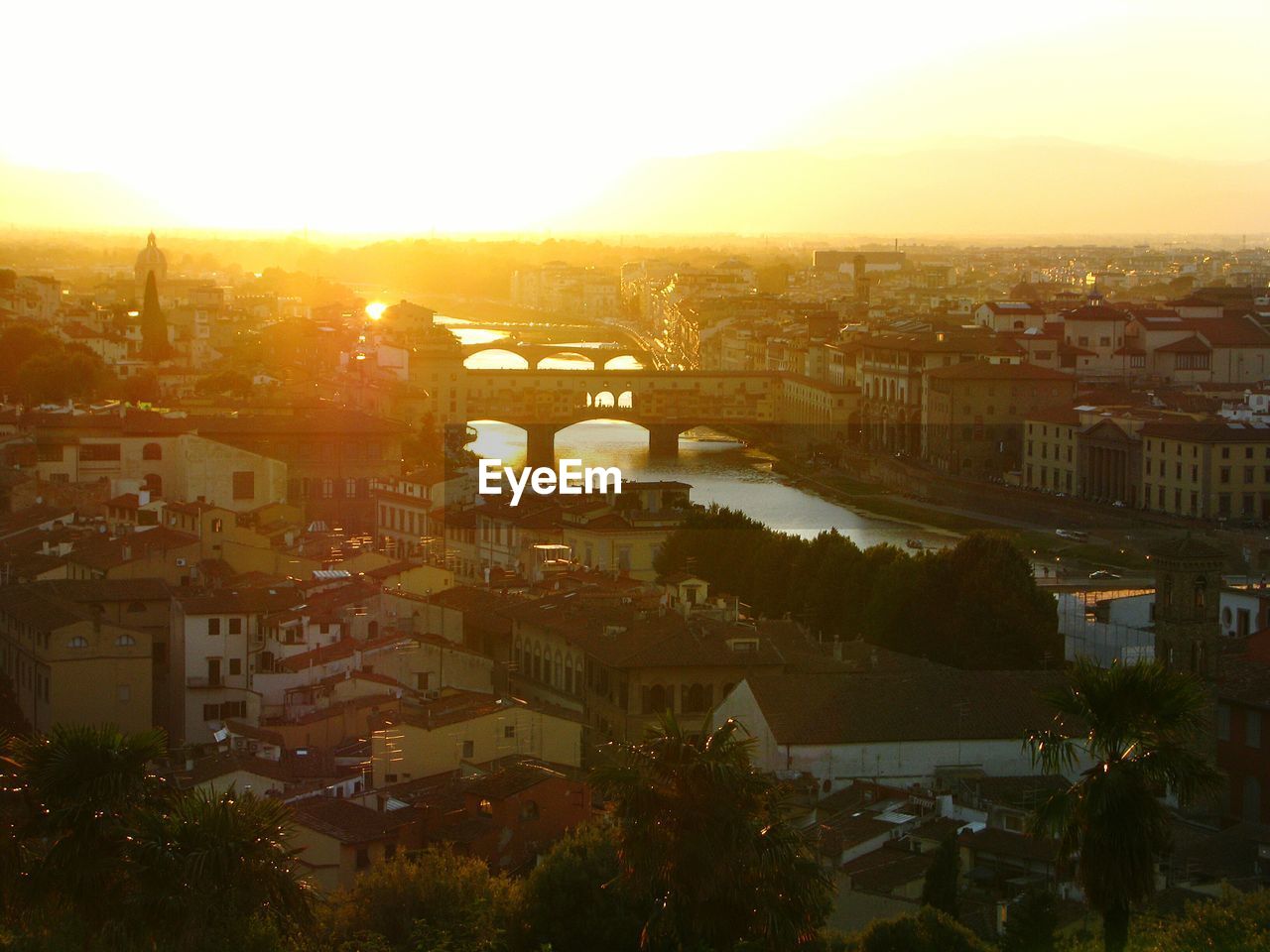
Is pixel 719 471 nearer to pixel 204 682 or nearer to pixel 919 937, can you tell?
pixel 204 682

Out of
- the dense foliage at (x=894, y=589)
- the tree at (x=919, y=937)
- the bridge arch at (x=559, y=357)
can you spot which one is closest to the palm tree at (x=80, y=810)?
the tree at (x=919, y=937)

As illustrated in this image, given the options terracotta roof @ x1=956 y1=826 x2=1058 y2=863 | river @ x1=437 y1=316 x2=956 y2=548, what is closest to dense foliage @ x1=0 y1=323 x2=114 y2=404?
river @ x1=437 y1=316 x2=956 y2=548

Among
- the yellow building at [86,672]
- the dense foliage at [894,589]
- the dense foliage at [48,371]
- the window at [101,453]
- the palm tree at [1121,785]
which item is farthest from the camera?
the dense foliage at [48,371]

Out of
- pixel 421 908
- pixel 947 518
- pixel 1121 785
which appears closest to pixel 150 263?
pixel 947 518

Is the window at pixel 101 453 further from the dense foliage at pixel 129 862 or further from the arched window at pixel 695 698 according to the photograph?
the dense foliage at pixel 129 862

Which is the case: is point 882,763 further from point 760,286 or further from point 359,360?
point 760,286
